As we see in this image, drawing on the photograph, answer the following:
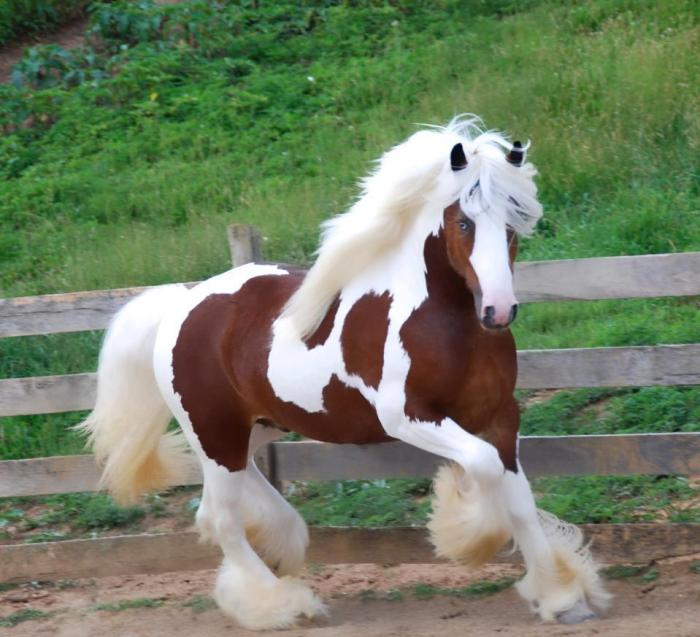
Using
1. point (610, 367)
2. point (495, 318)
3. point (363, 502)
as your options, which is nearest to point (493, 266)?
point (495, 318)

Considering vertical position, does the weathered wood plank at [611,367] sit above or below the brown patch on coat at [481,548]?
above

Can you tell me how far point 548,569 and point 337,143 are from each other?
6.37 meters

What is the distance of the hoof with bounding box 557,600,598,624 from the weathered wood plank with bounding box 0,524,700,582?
28.5 inches

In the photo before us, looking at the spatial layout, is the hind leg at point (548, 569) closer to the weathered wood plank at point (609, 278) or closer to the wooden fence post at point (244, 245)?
the weathered wood plank at point (609, 278)

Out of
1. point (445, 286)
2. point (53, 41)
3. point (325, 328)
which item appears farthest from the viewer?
point (53, 41)

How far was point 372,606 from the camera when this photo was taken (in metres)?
5.05

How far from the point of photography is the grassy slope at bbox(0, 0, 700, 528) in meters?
7.25

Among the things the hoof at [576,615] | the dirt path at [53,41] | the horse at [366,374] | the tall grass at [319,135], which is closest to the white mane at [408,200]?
the horse at [366,374]

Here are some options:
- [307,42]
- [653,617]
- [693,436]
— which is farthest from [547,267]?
[307,42]

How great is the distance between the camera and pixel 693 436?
4973mm

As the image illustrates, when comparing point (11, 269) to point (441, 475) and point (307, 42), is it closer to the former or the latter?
point (307, 42)

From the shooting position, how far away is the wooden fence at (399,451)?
500 cm

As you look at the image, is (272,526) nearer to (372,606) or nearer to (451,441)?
(372,606)

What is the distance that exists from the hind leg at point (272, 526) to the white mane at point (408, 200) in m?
0.90
